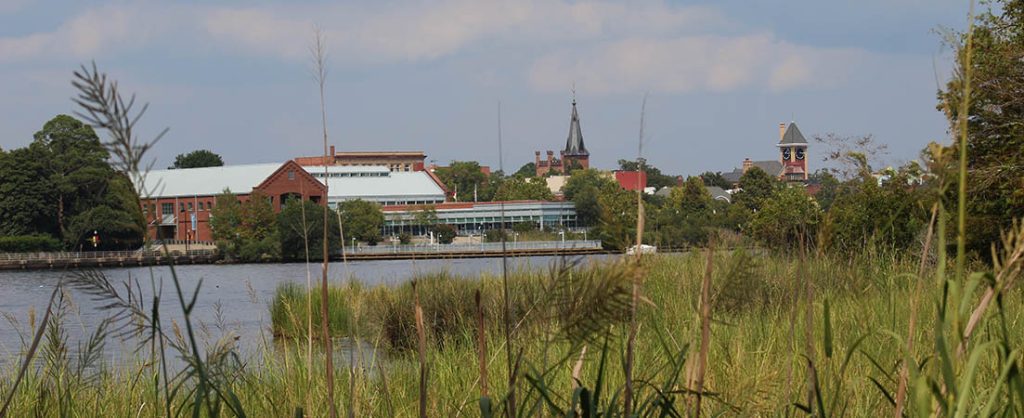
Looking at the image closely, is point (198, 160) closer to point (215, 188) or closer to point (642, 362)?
point (215, 188)

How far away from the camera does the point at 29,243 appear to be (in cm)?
5831

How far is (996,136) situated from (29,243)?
54.5 metres

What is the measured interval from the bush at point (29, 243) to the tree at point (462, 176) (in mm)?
46433

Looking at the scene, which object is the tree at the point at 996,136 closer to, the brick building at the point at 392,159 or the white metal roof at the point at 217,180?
the white metal roof at the point at 217,180

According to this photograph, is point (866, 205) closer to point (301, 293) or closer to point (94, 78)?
Result: point (301, 293)

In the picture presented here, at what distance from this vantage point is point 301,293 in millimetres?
15109

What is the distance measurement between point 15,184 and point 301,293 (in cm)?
4599

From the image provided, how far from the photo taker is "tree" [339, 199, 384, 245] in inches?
2505

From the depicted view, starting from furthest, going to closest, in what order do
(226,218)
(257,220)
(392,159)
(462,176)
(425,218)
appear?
(392,159)
(462,176)
(425,218)
(226,218)
(257,220)

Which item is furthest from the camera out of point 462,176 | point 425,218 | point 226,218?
point 462,176

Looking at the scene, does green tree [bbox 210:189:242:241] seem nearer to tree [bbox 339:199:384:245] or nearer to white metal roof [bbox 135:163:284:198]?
tree [bbox 339:199:384:245]

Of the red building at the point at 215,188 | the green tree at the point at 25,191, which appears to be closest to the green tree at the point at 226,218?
the red building at the point at 215,188

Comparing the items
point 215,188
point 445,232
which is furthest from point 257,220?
point 215,188

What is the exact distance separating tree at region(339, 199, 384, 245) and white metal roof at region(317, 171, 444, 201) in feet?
41.1
